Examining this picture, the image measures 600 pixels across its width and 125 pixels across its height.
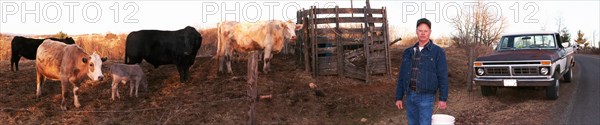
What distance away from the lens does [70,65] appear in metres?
8.65

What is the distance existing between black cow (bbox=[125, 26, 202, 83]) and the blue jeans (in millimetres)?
8020

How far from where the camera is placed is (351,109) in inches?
393

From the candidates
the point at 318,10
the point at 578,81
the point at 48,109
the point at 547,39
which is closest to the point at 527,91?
the point at 547,39

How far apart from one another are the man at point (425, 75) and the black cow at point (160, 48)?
8.10m

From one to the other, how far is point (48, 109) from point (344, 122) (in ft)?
20.9

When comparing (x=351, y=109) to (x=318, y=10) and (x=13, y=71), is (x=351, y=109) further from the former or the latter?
(x=13, y=71)

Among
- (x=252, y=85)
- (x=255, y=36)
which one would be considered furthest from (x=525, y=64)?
(x=255, y=36)

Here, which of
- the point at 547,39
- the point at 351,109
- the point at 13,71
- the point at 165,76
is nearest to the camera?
the point at 351,109

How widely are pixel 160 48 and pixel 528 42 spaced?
1028cm

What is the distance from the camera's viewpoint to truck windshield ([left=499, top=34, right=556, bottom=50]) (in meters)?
11.4

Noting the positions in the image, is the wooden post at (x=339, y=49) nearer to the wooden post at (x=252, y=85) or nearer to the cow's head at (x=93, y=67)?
the wooden post at (x=252, y=85)

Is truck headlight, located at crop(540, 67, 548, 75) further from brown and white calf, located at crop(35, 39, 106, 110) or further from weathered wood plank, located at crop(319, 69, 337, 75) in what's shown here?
brown and white calf, located at crop(35, 39, 106, 110)

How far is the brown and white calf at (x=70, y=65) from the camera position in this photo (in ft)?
28.2

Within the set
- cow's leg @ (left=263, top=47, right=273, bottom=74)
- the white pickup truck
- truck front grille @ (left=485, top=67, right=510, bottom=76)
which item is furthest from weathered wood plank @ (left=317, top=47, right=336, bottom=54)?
truck front grille @ (left=485, top=67, right=510, bottom=76)
